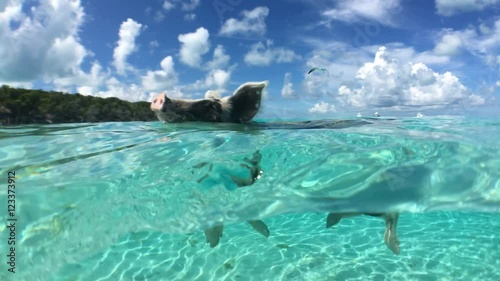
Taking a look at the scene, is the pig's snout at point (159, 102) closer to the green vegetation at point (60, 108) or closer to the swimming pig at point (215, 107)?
the swimming pig at point (215, 107)

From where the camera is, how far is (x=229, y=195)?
7.60m

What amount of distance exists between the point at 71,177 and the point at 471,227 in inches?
421

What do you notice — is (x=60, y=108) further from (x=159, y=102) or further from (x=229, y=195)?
(x=229, y=195)

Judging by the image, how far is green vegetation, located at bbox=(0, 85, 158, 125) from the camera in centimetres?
1280

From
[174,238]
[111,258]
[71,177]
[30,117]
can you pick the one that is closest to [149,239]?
[174,238]

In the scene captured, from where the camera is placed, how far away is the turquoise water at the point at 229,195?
22.6 feet

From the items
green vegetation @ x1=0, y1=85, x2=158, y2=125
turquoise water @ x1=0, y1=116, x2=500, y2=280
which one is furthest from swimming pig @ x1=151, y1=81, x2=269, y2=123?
green vegetation @ x1=0, y1=85, x2=158, y2=125

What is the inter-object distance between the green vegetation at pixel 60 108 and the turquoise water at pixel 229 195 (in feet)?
14.6

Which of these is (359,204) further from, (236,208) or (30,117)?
(30,117)

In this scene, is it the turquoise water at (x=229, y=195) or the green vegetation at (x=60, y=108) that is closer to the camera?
the turquoise water at (x=229, y=195)

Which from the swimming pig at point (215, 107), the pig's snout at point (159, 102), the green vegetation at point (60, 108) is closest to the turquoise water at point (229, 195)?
the swimming pig at point (215, 107)

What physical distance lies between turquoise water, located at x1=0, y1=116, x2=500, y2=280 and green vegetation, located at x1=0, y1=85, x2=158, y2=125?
4.46 meters

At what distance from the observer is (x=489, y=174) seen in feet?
26.1

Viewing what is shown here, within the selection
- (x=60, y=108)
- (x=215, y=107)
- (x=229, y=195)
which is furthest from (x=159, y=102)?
(x=60, y=108)
